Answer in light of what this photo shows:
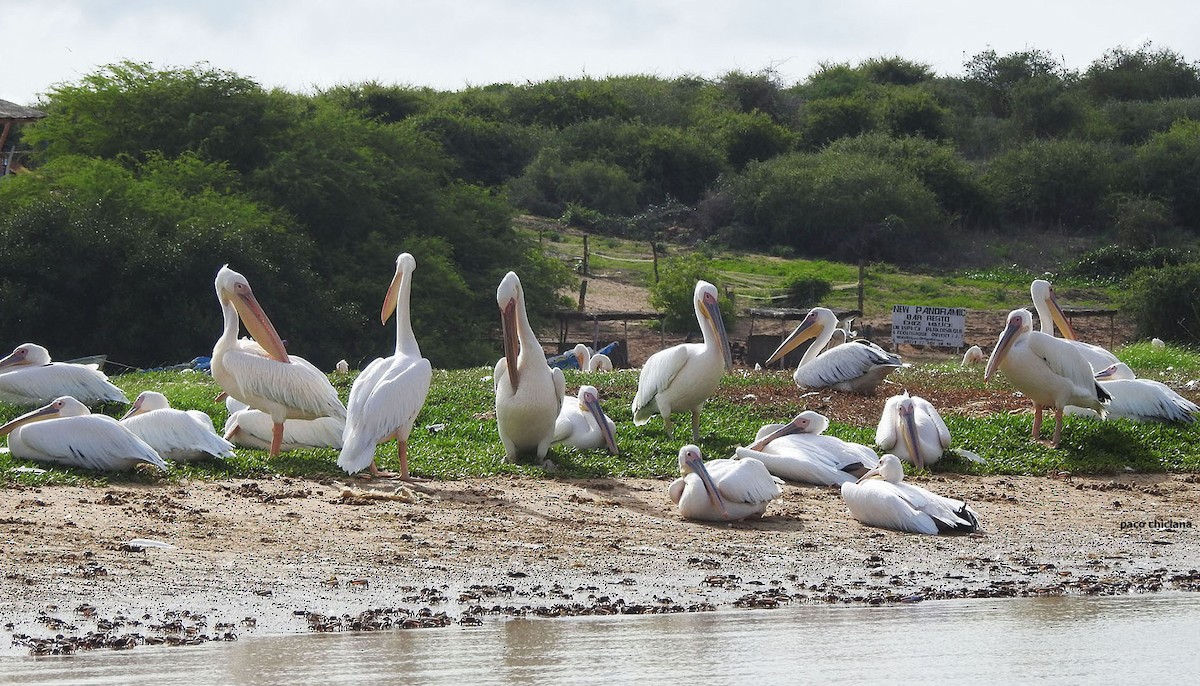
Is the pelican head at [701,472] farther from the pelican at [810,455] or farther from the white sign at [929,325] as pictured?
the white sign at [929,325]

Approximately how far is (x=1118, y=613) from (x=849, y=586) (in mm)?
1067

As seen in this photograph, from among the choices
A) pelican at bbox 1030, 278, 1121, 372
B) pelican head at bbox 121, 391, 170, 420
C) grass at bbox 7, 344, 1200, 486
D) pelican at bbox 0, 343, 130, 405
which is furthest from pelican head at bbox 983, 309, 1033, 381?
pelican at bbox 0, 343, 130, 405

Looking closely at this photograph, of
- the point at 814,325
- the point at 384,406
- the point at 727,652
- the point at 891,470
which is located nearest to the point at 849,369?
the point at 814,325

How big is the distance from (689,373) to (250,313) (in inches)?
112

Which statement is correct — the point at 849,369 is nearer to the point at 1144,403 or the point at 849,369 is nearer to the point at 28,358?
the point at 1144,403

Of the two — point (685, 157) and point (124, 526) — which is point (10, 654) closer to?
point (124, 526)

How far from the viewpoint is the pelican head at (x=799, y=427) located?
356 inches

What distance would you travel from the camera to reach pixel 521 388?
8.69m

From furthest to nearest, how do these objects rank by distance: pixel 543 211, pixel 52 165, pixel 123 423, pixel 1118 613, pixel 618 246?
1. pixel 543 211
2. pixel 618 246
3. pixel 52 165
4. pixel 123 423
5. pixel 1118 613

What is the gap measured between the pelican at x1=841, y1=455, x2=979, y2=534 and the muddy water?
4.53 ft

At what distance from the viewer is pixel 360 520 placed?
7.19 metres

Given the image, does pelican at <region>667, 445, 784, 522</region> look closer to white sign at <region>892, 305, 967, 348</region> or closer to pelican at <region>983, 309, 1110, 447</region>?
pelican at <region>983, 309, 1110, 447</region>

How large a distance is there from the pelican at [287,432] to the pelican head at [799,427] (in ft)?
8.63

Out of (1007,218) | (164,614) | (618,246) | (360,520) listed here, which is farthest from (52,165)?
(1007,218)
